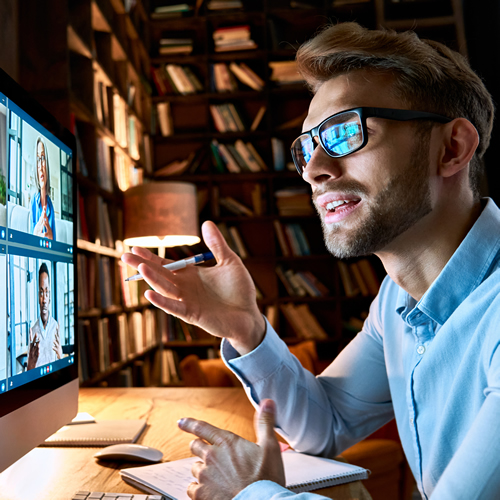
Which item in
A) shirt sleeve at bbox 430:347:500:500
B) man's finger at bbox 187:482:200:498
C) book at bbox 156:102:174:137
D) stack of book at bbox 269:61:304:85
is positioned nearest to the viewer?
shirt sleeve at bbox 430:347:500:500

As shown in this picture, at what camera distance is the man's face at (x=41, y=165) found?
768mm

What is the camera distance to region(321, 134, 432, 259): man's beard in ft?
3.12

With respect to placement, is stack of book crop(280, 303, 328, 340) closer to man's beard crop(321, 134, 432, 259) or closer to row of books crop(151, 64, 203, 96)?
row of books crop(151, 64, 203, 96)

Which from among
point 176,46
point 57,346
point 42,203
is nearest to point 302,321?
point 176,46

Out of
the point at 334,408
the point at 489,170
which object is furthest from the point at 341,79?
the point at 489,170

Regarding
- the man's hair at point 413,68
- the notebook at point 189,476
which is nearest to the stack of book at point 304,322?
the man's hair at point 413,68

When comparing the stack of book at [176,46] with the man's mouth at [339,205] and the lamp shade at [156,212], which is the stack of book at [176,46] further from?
the man's mouth at [339,205]

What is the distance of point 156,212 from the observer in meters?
2.87

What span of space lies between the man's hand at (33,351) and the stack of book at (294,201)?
325 cm

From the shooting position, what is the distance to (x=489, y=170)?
11.2 feet

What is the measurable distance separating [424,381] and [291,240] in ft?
10.0

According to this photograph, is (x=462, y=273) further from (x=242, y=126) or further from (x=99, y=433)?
(x=242, y=126)

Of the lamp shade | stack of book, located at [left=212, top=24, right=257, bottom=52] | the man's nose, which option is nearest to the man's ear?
the man's nose

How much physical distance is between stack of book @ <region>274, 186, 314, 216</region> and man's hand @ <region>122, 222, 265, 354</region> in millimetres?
2919
